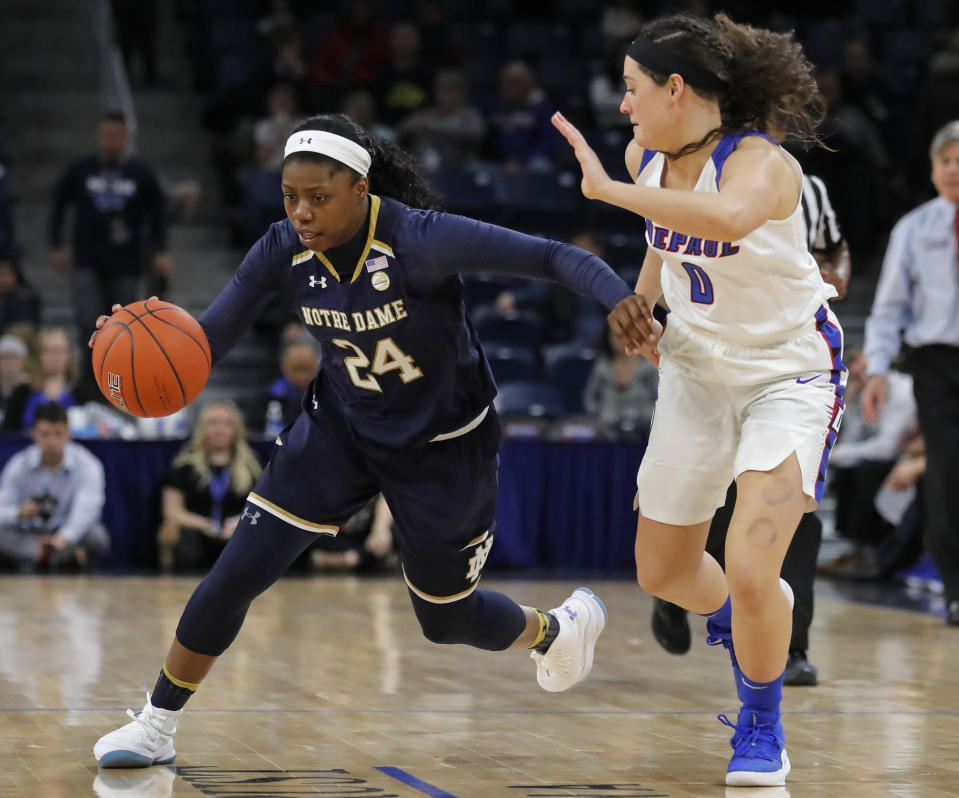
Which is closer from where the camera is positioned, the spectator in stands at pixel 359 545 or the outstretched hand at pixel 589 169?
the outstretched hand at pixel 589 169

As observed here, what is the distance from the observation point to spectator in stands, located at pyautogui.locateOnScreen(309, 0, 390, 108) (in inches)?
530

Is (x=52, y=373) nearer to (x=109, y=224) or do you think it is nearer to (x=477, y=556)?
(x=109, y=224)

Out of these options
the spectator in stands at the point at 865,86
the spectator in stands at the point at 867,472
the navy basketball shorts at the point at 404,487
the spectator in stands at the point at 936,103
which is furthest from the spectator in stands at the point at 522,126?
the navy basketball shorts at the point at 404,487

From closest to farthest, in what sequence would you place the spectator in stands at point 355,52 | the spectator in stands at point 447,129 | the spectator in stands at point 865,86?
the spectator in stands at point 447,129 → the spectator in stands at point 355,52 → the spectator in stands at point 865,86

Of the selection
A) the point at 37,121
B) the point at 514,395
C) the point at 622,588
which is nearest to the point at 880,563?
the point at 622,588

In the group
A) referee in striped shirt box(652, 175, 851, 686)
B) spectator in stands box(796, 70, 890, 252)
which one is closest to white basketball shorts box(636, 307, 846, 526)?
referee in striped shirt box(652, 175, 851, 686)

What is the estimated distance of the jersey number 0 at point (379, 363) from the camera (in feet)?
13.1

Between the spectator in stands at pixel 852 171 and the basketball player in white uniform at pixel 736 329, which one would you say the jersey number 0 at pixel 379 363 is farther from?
the spectator in stands at pixel 852 171

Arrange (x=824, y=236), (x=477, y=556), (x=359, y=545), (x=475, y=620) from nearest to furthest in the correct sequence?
1. (x=477, y=556)
2. (x=475, y=620)
3. (x=824, y=236)
4. (x=359, y=545)

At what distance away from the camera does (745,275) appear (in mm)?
3896

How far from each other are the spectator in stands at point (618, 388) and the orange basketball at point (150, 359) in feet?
20.7

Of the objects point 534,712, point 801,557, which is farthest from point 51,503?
point 801,557

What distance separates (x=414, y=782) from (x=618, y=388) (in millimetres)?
6783

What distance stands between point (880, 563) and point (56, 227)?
6132 millimetres
